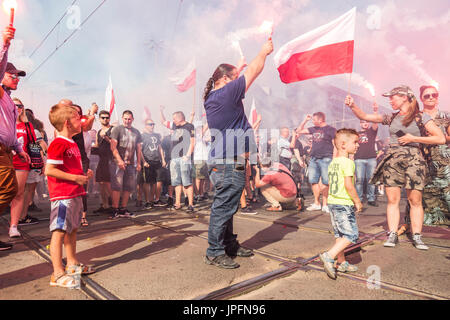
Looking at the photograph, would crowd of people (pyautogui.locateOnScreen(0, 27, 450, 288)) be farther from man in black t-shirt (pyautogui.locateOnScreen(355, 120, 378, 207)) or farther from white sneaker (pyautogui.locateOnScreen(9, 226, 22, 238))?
man in black t-shirt (pyautogui.locateOnScreen(355, 120, 378, 207))

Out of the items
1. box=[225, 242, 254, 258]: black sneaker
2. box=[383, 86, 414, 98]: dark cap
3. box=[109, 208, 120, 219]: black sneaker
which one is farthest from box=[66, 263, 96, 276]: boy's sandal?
box=[383, 86, 414, 98]: dark cap

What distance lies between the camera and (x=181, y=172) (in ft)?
19.1

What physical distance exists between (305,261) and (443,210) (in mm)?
2720

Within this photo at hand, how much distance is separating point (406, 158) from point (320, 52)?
6.53 feet

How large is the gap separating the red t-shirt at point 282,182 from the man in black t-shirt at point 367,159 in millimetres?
2113

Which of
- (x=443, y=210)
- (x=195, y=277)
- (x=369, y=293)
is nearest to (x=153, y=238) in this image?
(x=195, y=277)

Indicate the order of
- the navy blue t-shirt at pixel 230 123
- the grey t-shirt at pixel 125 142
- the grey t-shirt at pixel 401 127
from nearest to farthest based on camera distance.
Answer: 1. the navy blue t-shirt at pixel 230 123
2. the grey t-shirt at pixel 401 127
3. the grey t-shirt at pixel 125 142

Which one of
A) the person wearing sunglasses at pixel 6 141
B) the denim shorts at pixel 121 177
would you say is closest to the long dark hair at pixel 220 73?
the person wearing sunglasses at pixel 6 141

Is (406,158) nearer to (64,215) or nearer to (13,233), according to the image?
(64,215)

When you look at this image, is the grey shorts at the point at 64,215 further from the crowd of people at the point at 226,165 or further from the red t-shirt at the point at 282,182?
the red t-shirt at the point at 282,182

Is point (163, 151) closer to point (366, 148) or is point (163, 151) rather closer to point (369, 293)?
point (366, 148)

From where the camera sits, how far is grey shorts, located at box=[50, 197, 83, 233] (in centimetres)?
210

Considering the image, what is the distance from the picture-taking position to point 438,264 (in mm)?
2502

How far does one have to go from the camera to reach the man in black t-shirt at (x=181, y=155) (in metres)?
5.76
